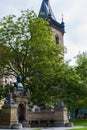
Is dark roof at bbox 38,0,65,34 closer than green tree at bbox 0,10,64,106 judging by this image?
No

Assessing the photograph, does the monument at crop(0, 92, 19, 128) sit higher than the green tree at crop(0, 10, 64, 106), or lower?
lower

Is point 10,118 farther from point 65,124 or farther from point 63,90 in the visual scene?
point 63,90

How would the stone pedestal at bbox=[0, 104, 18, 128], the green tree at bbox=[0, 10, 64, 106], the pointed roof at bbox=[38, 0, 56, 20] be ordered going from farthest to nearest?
the pointed roof at bbox=[38, 0, 56, 20] → the green tree at bbox=[0, 10, 64, 106] → the stone pedestal at bbox=[0, 104, 18, 128]

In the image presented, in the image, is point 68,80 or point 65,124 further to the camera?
point 68,80

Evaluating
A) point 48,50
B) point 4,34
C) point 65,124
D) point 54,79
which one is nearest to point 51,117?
point 65,124

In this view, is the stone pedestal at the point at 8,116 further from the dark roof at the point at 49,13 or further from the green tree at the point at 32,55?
the dark roof at the point at 49,13

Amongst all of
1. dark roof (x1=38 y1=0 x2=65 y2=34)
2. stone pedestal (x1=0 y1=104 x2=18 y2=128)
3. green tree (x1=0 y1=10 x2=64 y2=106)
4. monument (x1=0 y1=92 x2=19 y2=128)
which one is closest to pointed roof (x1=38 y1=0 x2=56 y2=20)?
dark roof (x1=38 y1=0 x2=65 y2=34)

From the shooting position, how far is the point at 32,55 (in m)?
44.5

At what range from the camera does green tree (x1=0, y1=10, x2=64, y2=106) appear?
141 feet

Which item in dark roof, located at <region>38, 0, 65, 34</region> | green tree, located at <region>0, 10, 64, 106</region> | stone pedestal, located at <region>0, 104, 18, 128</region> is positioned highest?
→ dark roof, located at <region>38, 0, 65, 34</region>

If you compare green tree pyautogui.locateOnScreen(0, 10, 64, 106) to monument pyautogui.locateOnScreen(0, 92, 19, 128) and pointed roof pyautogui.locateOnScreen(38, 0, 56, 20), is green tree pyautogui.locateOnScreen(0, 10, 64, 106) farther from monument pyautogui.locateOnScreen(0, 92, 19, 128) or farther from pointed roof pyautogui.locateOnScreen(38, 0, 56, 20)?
pointed roof pyautogui.locateOnScreen(38, 0, 56, 20)

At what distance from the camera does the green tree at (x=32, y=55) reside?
4306 cm

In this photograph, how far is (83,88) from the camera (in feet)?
150

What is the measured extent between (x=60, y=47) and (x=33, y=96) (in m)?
8.13
